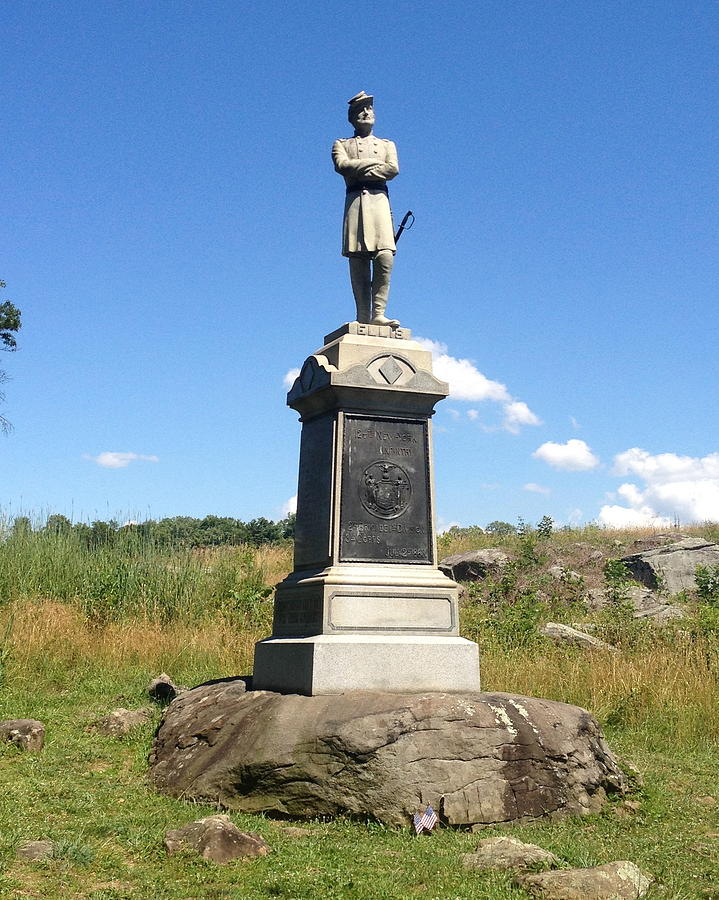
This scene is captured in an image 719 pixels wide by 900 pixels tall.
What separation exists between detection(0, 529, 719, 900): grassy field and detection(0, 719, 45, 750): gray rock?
0.49 feet

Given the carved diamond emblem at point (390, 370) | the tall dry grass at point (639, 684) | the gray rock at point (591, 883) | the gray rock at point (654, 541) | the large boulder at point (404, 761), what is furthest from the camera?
the gray rock at point (654, 541)

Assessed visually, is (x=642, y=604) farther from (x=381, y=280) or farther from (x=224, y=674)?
(x=381, y=280)

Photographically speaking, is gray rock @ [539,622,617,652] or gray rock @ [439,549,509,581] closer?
gray rock @ [539,622,617,652]

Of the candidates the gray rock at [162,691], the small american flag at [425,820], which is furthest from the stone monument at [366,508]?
the gray rock at [162,691]

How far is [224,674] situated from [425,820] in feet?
18.8

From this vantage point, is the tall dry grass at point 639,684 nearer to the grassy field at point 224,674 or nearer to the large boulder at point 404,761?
the grassy field at point 224,674

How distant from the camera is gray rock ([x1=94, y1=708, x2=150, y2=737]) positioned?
321 inches

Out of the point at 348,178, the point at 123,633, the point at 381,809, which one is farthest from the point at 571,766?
the point at 123,633

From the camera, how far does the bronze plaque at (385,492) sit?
7.69 metres

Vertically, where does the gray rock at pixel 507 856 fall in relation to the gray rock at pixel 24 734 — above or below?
below

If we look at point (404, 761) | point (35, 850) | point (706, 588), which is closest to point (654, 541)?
point (706, 588)

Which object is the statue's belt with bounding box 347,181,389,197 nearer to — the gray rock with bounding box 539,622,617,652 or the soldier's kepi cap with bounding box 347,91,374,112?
the soldier's kepi cap with bounding box 347,91,374,112

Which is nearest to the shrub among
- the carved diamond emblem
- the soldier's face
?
the carved diamond emblem

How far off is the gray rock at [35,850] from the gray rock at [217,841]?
633 millimetres
